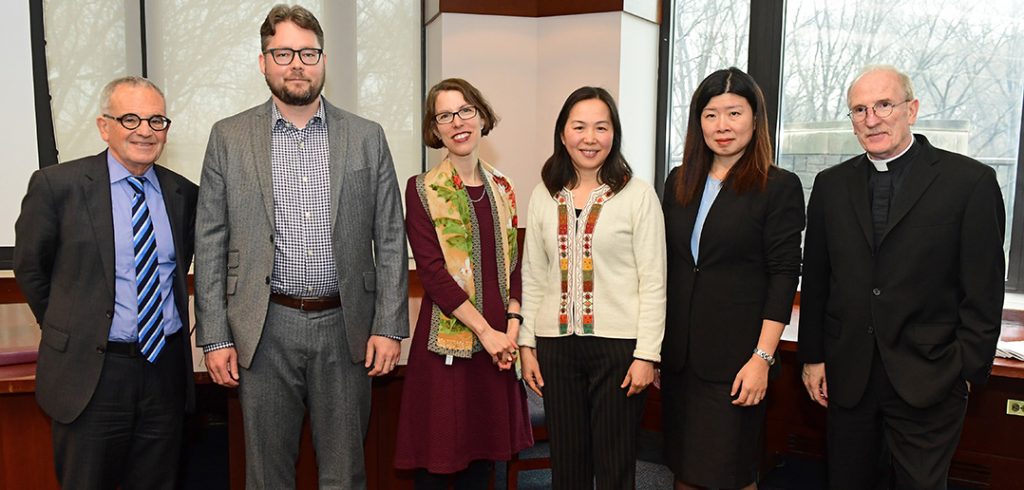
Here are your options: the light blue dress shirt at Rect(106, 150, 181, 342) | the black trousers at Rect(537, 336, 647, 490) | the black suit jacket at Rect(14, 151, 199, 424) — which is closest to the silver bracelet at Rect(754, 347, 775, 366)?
the black trousers at Rect(537, 336, 647, 490)

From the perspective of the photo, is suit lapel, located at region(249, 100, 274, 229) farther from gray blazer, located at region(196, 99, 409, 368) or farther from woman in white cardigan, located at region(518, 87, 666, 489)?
woman in white cardigan, located at region(518, 87, 666, 489)

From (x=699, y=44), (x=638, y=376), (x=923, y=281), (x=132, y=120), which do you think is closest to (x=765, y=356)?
(x=638, y=376)

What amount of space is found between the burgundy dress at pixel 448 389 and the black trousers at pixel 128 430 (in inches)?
26.1

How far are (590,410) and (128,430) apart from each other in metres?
1.31

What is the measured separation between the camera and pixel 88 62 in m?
3.74

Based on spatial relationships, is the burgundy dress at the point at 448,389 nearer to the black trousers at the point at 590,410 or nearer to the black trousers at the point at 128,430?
the black trousers at the point at 590,410

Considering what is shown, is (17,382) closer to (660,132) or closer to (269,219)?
(269,219)

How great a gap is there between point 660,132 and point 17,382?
3.21 metres

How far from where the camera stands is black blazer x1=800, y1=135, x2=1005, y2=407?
6.25 ft

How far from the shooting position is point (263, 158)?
2.05 metres

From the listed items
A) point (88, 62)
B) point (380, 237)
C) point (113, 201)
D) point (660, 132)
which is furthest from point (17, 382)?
point (660, 132)

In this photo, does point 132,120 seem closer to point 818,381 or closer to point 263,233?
point 263,233

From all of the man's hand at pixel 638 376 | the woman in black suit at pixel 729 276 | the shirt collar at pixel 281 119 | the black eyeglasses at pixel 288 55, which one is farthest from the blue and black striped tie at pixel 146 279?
the woman in black suit at pixel 729 276

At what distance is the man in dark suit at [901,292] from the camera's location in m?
1.92
